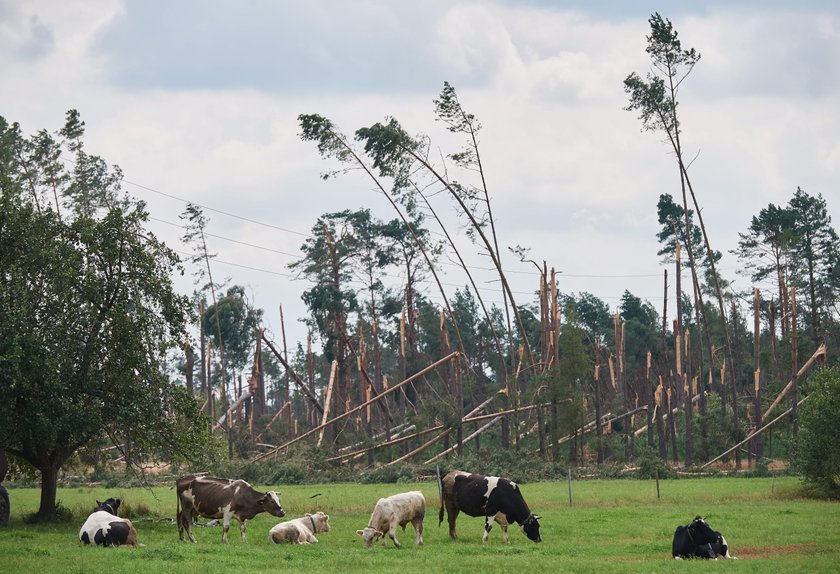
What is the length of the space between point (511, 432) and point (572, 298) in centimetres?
3960

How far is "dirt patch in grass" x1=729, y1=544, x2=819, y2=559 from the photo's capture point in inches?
808

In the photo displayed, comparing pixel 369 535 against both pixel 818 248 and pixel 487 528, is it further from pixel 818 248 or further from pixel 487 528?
pixel 818 248

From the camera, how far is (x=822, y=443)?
110 ft

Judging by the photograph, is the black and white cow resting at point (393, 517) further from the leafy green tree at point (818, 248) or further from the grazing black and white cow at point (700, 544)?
the leafy green tree at point (818, 248)

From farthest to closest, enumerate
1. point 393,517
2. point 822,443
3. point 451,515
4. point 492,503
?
point 822,443 < point 451,515 < point 492,503 < point 393,517

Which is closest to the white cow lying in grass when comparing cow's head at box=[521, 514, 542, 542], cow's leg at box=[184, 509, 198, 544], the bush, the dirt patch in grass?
cow's leg at box=[184, 509, 198, 544]

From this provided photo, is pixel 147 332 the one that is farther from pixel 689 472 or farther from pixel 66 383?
pixel 689 472

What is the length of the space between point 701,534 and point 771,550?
6.57 ft

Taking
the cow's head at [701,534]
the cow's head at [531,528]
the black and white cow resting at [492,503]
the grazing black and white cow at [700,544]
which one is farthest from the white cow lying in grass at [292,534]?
the cow's head at [701,534]

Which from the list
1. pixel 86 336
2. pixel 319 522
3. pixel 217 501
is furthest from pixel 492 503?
pixel 86 336

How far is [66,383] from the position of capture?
26250 millimetres

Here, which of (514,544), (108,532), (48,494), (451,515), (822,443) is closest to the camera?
(108,532)

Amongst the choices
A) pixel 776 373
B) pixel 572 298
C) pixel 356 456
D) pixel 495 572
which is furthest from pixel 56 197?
pixel 572 298

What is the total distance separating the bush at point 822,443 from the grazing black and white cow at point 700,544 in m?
15.1
